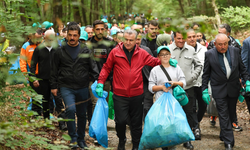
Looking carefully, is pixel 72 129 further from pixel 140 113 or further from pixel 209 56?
pixel 209 56

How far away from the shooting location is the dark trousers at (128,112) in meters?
5.84

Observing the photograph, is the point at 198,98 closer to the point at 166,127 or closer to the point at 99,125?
the point at 166,127

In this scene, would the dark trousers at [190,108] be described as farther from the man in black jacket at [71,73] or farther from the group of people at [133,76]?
the man in black jacket at [71,73]

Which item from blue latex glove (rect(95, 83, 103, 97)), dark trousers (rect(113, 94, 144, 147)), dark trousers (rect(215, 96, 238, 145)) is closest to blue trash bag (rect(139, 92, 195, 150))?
dark trousers (rect(113, 94, 144, 147))

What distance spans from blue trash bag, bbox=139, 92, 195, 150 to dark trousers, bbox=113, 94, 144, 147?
0.56 meters

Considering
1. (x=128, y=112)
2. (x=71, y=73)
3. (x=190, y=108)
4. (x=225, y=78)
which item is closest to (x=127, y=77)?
(x=128, y=112)

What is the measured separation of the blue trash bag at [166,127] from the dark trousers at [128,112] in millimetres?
560

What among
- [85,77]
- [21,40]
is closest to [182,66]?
[85,77]

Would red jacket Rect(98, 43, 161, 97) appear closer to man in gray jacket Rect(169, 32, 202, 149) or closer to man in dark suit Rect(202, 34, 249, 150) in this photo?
man in gray jacket Rect(169, 32, 202, 149)

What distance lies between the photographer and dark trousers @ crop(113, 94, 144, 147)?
5836mm

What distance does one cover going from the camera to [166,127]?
519 cm

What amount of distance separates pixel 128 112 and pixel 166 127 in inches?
41.8

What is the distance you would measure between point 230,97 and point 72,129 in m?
3.12

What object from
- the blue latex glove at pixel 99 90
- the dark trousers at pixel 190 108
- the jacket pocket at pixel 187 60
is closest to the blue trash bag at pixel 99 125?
the blue latex glove at pixel 99 90
